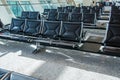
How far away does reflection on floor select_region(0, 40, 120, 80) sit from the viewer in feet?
8.85

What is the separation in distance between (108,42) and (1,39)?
3160 mm

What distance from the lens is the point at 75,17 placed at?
18.7 ft

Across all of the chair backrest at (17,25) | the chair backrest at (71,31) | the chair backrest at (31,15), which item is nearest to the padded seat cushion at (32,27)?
the chair backrest at (17,25)

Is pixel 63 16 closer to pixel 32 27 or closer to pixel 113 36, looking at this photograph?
pixel 32 27

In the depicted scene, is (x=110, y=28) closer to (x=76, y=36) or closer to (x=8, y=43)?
(x=76, y=36)

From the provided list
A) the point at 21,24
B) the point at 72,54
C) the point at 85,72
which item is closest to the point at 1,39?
the point at 21,24

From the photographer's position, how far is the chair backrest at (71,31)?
394cm

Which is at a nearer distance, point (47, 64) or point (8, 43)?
point (47, 64)

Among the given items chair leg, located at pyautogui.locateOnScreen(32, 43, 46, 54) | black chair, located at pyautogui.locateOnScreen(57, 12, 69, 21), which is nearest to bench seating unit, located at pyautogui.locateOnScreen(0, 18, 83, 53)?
chair leg, located at pyautogui.locateOnScreen(32, 43, 46, 54)

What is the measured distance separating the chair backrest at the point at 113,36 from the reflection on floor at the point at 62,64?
0.32 meters

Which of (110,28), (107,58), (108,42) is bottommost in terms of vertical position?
(107,58)

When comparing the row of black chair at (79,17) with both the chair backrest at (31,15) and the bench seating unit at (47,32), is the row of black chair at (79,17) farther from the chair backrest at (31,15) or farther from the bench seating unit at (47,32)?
the bench seating unit at (47,32)

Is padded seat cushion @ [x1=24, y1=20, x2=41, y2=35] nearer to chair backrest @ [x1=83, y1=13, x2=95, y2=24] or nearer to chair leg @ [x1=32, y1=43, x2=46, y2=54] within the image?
chair leg @ [x1=32, y1=43, x2=46, y2=54]

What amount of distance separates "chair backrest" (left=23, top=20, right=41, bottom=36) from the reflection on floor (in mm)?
439
